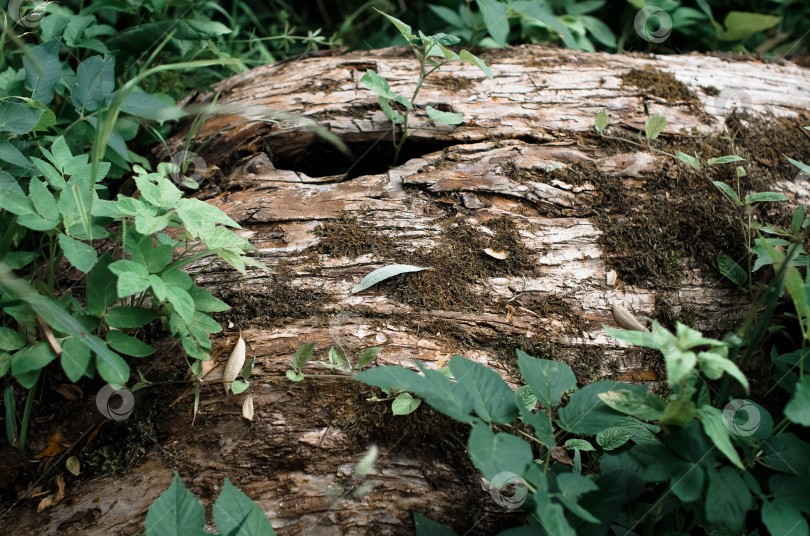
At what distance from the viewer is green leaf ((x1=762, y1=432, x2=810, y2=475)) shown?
1192 mm

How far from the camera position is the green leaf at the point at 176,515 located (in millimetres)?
1151

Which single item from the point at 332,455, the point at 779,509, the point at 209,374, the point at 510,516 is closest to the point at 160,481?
the point at 209,374

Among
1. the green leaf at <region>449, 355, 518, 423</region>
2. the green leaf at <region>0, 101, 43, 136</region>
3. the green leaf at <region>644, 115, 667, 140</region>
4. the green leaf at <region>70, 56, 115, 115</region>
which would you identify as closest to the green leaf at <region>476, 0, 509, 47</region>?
the green leaf at <region>644, 115, 667, 140</region>

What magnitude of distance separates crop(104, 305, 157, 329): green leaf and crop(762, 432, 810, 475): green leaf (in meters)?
1.53

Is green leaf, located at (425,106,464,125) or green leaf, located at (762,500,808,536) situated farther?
green leaf, located at (425,106,464,125)

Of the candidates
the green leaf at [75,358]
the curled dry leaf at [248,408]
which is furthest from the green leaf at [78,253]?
the curled dry leaf at [248,408]

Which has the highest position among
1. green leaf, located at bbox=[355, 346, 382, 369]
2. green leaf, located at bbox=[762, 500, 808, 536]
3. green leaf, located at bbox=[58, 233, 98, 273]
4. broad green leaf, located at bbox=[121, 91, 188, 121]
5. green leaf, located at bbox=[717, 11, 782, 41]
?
green leaf, located at bbox=[717, 11, 782, 41]

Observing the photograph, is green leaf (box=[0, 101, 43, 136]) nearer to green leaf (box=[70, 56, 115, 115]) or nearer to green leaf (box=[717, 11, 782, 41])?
green leaf (box=[70, 56, 115, 115])

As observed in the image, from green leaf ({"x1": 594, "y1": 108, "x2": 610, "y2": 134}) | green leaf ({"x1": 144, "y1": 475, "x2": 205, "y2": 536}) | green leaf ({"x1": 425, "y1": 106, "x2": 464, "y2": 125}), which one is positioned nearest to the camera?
green leaf ({"x1": 144, "y1": 475, "x2": 205, "y2": 536})

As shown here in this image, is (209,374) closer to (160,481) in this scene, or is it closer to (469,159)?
(160,481)

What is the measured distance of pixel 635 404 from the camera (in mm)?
1198

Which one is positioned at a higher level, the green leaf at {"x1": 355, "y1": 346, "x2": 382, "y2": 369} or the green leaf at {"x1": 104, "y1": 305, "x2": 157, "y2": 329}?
the green leaf at {"x1": 104, "y1": 305, "x2": 157, "y2": 329}

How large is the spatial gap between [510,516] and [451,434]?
9.8 inches

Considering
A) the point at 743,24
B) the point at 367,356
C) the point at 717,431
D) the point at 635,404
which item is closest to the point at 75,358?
the point at 367,356
